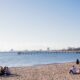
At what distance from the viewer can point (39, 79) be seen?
19.8 metres

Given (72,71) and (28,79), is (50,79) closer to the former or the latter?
(28,79)

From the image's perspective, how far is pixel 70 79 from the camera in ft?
65.1

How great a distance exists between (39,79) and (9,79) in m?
2.70

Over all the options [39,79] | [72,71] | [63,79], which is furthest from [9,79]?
[72,71]

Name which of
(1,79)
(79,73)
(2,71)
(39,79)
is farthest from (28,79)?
(79,73)

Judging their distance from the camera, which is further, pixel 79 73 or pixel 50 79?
pixel 79 73

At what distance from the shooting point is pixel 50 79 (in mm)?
19688

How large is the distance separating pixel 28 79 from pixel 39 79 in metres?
0.97

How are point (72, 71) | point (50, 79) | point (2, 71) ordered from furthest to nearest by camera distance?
point (72, 71)
point (2, 71)
point (50, 79)

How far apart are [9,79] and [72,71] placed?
8.30m

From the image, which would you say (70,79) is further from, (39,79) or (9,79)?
(9,79)

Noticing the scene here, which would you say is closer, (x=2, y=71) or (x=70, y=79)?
(x=70, y=79)

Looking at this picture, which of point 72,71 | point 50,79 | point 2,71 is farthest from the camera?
point 72,71

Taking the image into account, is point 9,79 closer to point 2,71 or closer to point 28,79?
point 28,79
